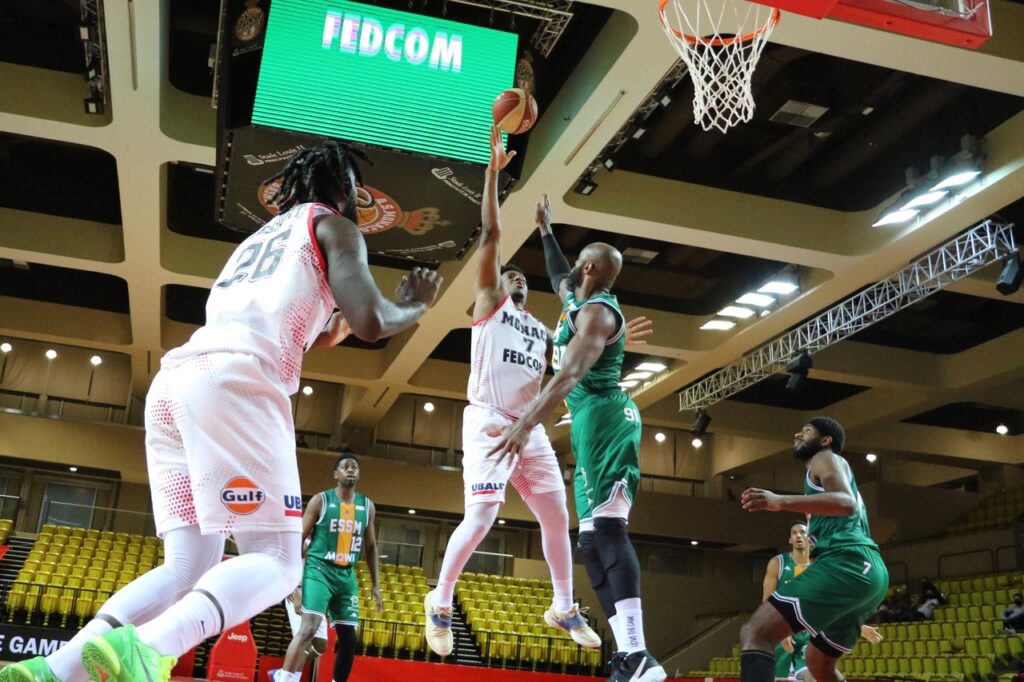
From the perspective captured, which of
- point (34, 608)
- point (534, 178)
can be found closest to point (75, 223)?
point (34, 608)

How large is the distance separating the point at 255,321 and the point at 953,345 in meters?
17.5

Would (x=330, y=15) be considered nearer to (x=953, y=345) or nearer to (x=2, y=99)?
(x=2, y=99)

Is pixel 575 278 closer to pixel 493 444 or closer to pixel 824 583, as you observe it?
pixel 493 444

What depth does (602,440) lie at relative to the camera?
4.66 metres

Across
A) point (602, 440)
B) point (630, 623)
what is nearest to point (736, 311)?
point (602, 440)

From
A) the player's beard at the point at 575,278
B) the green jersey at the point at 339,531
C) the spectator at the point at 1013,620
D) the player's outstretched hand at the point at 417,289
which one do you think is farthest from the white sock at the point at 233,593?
the spectator at the point at 1013,620

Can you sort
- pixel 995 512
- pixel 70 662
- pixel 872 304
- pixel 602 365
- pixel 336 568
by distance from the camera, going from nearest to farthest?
1. pixel 70 662
2. pixel 602 365
3. pixel 336 568
4. pixel 872 304
5. pixel 995 512

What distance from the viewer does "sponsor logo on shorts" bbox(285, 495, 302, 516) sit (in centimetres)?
273

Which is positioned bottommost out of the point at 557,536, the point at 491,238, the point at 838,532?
the point at 557,536

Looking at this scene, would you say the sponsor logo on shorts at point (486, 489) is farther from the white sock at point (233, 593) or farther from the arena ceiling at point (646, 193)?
the arena ceiling at point (646, 193)

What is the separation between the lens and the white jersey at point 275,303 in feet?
9.31

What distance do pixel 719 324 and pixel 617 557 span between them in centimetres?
1264

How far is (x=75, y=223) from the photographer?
1485 centimetres

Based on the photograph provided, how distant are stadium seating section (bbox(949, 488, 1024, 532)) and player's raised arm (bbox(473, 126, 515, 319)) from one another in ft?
63.0
